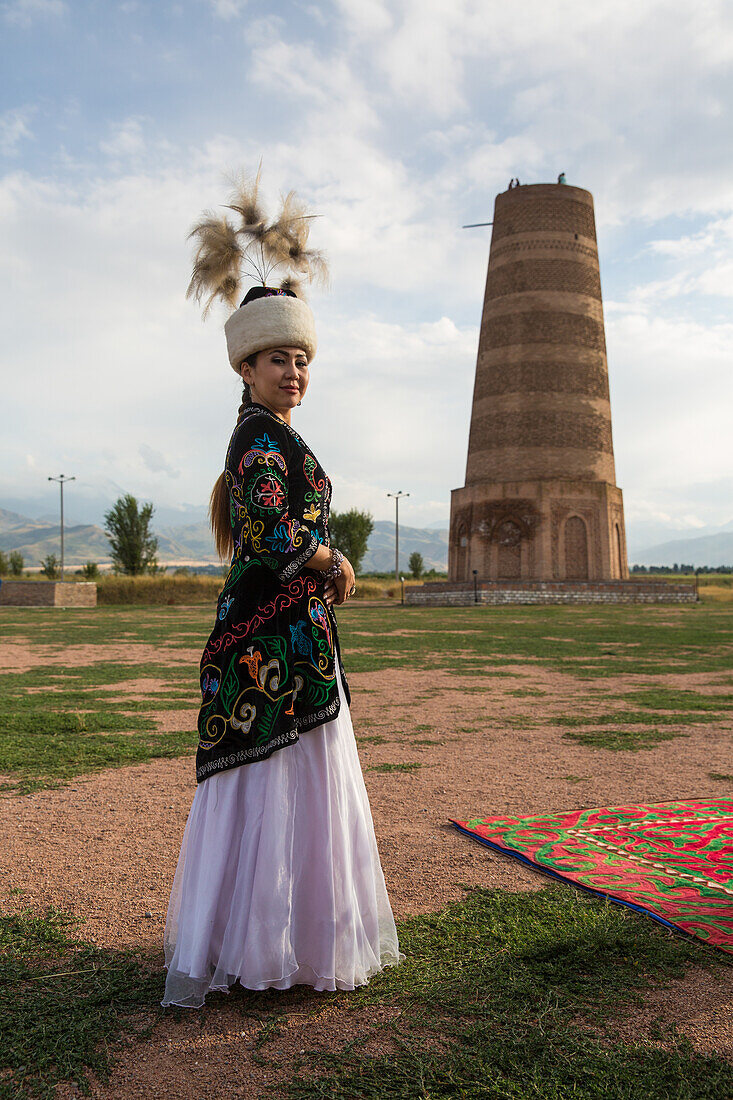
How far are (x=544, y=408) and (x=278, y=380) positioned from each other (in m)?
35.4

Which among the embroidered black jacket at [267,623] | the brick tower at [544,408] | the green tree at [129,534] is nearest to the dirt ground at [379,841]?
the embroidered black jacket at [267,623]

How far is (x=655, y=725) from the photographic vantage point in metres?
7.24

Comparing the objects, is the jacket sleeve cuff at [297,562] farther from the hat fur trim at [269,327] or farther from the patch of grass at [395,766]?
the patch of grass at [395,766]

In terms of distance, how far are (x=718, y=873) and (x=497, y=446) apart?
116ft

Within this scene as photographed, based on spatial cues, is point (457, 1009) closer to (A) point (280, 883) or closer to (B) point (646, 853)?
(A) point (280, 883)

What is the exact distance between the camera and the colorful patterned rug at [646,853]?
3.13 meters

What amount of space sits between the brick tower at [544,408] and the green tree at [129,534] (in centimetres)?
2043

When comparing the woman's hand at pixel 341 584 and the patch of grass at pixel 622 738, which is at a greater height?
the woman's hand at pixel 341 584

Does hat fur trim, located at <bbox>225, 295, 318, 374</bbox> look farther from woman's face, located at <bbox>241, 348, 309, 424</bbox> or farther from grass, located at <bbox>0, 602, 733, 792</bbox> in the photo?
grass, located at <bbox>0, 602, 733, 792</bbox>

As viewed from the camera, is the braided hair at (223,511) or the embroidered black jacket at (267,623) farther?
the braided hair at (223,511)

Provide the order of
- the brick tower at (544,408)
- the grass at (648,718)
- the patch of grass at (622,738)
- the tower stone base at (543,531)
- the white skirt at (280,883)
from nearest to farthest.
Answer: the white skirt at (280,883)
the patch of grass at (622,738)
the grass at (648,718)
the tower stone base at (543,531)
the brick tower at (544,408)

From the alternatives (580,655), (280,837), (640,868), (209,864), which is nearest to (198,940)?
(209,864)

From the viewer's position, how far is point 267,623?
106 inches

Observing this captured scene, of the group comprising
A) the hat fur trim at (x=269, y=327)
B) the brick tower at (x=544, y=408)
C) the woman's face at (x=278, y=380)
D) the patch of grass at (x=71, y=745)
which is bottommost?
the patch of grass at (x=71, y=745)
